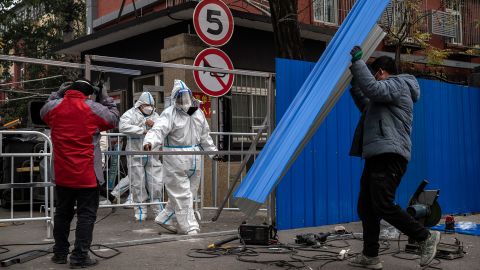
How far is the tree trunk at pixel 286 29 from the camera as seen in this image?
29.6 ft

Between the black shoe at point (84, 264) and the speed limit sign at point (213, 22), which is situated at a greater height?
the speed limit sign at point (213, 22)

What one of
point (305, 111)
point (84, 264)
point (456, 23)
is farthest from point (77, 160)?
point (456, 23)

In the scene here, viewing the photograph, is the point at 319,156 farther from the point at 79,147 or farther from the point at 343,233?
the point at 79,147

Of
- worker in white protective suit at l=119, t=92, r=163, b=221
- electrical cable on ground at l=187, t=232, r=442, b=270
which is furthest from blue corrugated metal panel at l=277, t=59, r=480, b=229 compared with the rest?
worker in white protective suit at l=119, t=92, r=163, b=221

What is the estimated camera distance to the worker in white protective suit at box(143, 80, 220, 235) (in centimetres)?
687

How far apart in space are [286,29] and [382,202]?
194 inches

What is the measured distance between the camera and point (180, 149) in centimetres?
705

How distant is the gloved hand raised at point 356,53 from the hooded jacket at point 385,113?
4 centimetres

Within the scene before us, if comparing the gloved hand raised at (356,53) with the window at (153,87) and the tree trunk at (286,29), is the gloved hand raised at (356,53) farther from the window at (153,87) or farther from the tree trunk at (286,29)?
the window at (153,87)

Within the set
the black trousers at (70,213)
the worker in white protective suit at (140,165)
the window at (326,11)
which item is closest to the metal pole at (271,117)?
the worker in white protective suit at (140,165)

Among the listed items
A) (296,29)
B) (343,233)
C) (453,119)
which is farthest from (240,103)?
(343,233)

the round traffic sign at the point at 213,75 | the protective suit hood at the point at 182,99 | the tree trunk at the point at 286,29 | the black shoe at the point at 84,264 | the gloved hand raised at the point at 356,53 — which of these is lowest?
the black shoe at the point at 84,264

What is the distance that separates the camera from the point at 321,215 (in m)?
7.12

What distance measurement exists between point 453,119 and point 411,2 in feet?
19.0
